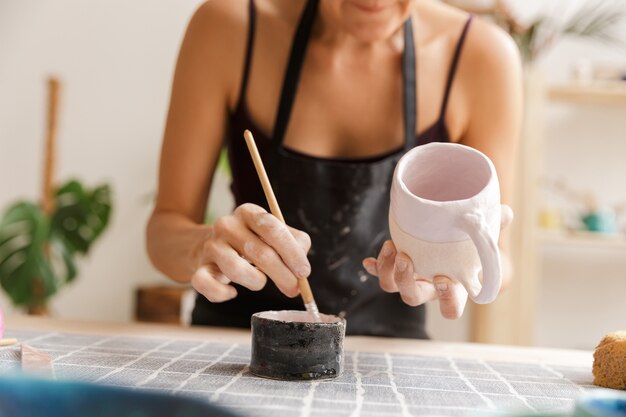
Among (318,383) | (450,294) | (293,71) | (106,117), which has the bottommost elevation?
(318,383)

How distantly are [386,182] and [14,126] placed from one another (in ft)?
9.42

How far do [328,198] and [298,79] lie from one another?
0.78 ft

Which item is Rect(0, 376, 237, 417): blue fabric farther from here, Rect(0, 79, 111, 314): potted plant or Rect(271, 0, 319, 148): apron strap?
Rect(0, 79, 111, 314): potted plant

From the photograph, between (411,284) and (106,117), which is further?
(106,117)

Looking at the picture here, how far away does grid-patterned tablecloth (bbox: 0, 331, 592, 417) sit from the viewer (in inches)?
30.2

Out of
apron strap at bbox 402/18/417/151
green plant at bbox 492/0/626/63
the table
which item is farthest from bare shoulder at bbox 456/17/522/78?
green plant at bbox 492/0/626/63

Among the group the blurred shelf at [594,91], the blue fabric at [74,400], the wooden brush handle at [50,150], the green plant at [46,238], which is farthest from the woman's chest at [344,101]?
the wooden brush handle at [50,150]

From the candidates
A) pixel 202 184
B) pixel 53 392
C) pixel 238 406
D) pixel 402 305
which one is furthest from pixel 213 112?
pixel 53 392

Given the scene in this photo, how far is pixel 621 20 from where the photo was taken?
3.33 metres

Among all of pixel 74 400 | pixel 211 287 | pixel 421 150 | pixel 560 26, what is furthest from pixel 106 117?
pixel 74 400

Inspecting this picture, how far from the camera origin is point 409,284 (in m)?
0.93

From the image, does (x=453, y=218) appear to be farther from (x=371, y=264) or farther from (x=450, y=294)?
(x=371, y=264)

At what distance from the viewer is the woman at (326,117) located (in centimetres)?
138

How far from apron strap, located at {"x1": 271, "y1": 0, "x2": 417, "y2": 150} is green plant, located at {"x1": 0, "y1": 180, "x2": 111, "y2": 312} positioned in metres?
1.99
